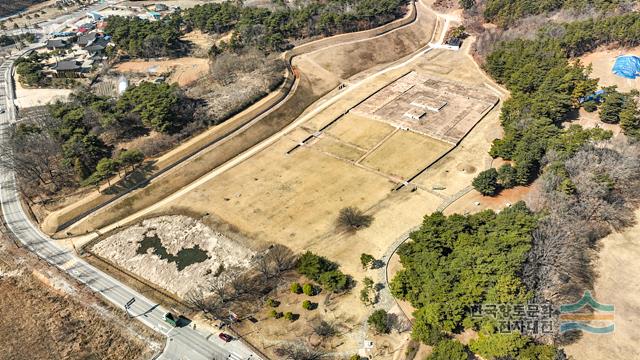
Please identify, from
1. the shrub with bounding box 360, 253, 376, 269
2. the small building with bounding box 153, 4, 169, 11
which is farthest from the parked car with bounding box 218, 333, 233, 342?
the small building with bounding box 153, 4, 169, 11

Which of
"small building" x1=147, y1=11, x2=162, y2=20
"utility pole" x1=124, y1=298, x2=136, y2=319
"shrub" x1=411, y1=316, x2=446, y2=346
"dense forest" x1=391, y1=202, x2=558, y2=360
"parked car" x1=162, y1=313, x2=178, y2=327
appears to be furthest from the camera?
"small building" x1=147, y1=11, x2=162, y2=20

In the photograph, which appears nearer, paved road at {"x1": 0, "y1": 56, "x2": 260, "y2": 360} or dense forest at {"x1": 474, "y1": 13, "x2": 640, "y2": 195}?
paved road at {"x1": 0, "y1": 56, "x2": 260, "y2": 360}

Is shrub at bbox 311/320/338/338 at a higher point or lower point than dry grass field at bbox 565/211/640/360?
higher

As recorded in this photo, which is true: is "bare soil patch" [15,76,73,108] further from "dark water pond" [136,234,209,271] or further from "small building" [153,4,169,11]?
"small building" [153,4,169,11]

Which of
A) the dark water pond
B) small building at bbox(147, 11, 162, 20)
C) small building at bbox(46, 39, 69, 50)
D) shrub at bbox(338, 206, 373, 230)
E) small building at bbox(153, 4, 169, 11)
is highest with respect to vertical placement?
small building at bbox(153, 4, 169, 11)

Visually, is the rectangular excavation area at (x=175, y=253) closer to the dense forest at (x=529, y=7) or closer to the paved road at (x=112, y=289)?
A: the paved road at (x=112, y=289)

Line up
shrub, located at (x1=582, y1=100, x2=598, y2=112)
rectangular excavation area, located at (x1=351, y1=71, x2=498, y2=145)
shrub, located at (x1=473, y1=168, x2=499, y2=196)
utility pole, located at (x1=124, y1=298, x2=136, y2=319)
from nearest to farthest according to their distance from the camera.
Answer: utility pole, located at (x1=124, y1=298, x2=136, y2=319) < shrub, located at (x1=473, y1=168, x2=499, y2=196) < shrub, located at (x1=582, y1=100, x2=598, y2=112) < rectangular excavation area, located at (x1=351, y1=71, x2=498, y2=145)

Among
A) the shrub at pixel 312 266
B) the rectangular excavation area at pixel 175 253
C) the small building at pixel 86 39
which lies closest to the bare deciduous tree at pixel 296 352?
the shrub at pixel 312 266

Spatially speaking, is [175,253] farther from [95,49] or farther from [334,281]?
[95,49]
